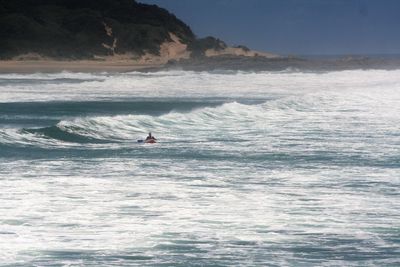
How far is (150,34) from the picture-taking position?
95.0 metres

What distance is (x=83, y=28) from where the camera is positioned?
3775 inches

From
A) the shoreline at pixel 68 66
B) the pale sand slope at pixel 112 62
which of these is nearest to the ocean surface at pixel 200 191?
the shoreline at pixel 68 66

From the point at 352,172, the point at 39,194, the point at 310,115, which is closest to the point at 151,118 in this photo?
the point at 310,115

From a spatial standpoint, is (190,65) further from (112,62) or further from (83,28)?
(83,28)

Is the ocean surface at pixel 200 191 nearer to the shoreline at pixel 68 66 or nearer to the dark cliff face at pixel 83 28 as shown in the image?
the shoreline at pixel 68 66

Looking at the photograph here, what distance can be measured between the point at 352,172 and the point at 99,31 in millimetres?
77469

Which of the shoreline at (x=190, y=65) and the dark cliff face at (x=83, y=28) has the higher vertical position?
the dark cliff face at (x=83, y=28)

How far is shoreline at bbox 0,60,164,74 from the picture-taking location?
78375mm

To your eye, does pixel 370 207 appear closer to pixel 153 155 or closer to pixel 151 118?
pixel 153 155

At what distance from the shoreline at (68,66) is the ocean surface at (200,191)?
45.4 meters

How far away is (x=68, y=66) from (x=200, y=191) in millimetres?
68762

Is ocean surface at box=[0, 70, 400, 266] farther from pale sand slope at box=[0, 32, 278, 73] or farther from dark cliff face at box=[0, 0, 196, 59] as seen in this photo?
dark cliff face at box=[0, 0, 196, 59]

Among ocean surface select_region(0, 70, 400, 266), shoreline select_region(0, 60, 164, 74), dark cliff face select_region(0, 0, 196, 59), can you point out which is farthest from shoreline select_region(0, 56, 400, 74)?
ocean surface select_region(0, 70, 400, 266)

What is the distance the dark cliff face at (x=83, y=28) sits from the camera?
295ft
